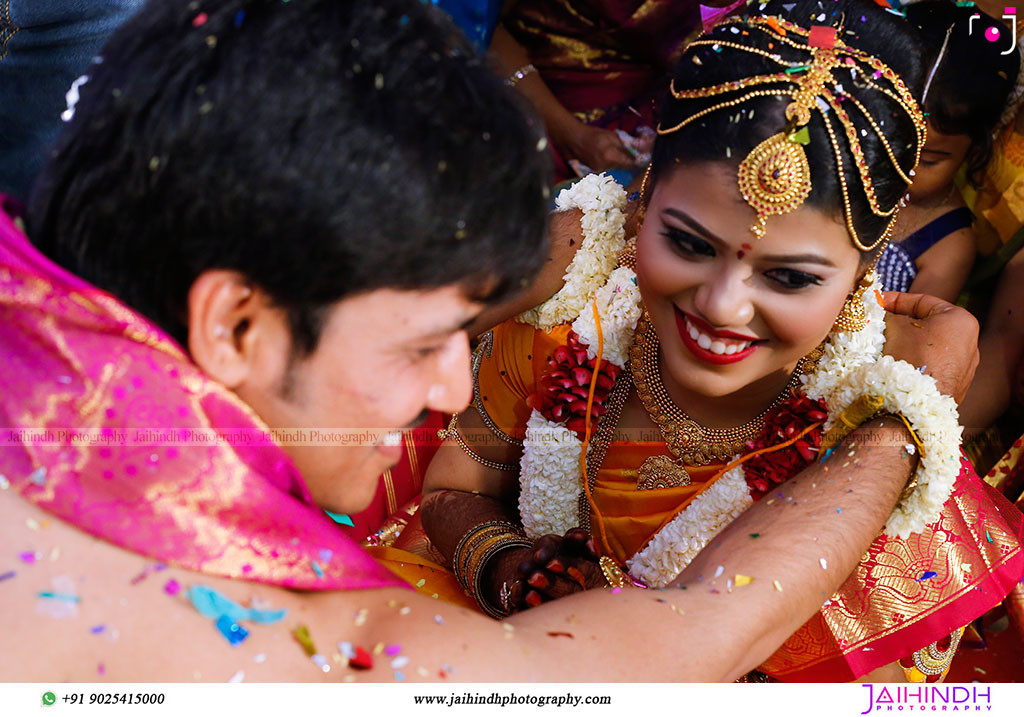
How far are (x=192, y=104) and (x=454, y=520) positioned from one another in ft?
4.63

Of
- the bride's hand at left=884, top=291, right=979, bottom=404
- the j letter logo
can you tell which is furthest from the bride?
the j letter logo

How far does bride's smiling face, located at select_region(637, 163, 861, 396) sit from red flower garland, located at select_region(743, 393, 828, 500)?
15 cm

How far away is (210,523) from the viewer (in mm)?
1076

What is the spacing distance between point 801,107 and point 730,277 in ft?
1.10

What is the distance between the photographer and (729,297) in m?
1.79

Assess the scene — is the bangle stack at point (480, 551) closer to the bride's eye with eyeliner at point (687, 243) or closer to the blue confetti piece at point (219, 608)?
the bride's eye with eyeliner at point (687, 243)

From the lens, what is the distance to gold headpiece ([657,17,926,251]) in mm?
1708

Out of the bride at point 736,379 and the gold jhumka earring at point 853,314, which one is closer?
the bride at point 736,379

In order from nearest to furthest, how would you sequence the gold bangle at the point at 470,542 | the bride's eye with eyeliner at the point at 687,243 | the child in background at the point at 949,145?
the bride's eye with eyeliner at the point at 687,243 → the gold bangle at the point at 470,542 → the child in background at the point at 949,145

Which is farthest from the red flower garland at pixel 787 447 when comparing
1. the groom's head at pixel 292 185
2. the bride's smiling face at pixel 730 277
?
the groom's head at pixel 292 185

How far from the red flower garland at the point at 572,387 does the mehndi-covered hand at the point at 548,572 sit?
0.30 metres

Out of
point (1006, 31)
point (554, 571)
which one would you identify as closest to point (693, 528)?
point (554, 571)

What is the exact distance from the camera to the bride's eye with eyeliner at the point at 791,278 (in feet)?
5.86
